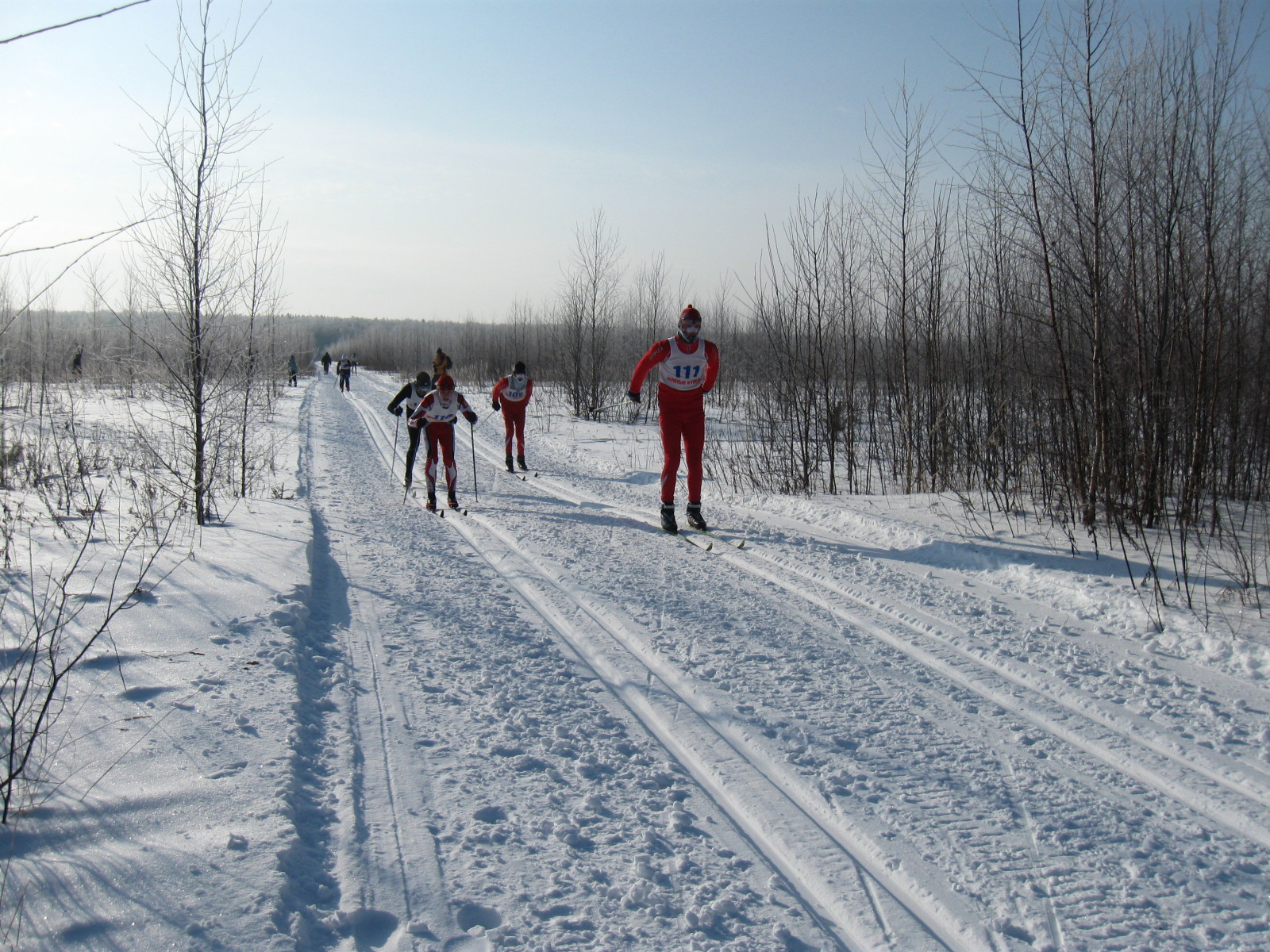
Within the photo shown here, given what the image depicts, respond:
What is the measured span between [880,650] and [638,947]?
109 inches

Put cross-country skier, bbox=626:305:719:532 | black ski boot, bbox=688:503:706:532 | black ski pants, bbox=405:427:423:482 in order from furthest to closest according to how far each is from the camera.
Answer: black ski pants, bbox=405:427:423:482, black ski boot, bbox=688:503:706:532, cross-country skier, bbox=626:305:719:532

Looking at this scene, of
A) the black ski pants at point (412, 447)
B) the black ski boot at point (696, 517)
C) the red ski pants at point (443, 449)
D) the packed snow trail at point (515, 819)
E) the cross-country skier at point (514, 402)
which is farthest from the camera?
the cross-country skier at point (514, 402)

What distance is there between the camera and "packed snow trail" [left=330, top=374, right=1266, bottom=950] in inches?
94.4

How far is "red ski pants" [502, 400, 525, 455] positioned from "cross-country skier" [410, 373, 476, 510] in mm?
3039

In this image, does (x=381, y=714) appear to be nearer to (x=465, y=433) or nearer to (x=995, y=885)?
(x=995, y=885)

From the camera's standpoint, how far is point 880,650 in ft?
14.9

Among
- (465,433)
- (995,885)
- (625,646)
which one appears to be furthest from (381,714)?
(465,433)

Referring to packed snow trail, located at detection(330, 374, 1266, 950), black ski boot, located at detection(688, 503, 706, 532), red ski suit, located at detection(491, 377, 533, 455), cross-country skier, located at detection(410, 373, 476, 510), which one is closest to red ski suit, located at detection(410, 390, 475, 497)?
cross-country skier, located at detection(410, 373, 476, 510)

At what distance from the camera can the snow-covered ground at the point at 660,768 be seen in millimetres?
2295

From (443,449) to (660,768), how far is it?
7.44m

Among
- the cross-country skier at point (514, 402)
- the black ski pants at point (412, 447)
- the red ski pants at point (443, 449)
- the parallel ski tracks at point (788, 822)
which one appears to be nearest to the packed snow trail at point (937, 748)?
the parallel ski tracks at point (788, 822)

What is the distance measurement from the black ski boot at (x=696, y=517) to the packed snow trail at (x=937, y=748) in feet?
5.55

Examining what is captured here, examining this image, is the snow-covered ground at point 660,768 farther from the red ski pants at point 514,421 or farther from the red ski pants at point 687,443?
the red ski pants at point 514,421

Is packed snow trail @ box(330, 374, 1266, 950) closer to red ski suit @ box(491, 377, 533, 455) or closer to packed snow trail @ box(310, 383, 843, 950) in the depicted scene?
packed snow trail @ box(310, 383, 843, 950)
